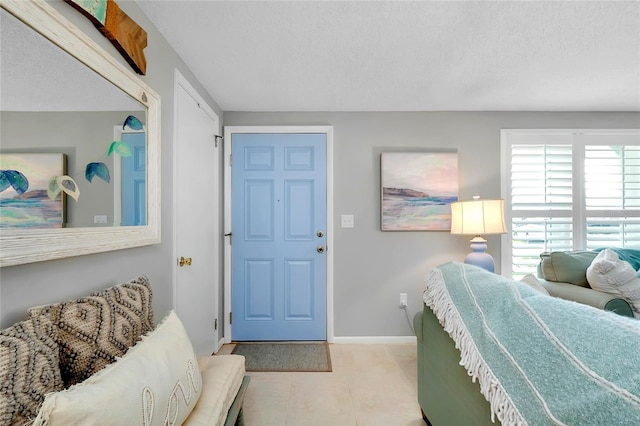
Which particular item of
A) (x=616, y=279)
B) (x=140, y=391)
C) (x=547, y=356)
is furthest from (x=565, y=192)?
(x=140, y=391)

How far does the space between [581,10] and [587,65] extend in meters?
0.73

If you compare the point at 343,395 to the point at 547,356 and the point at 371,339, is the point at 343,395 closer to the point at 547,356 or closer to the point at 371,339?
the point at 371,339

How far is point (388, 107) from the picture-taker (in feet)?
8.70

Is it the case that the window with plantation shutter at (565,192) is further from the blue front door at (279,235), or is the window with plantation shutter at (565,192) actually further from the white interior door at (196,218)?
the white interior door at (196,218)

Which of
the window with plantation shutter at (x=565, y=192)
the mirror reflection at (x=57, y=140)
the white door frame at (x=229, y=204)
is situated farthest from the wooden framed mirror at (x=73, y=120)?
the window with plantation shutter at (x=565, y=192)

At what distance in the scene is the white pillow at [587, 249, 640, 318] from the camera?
64.8 inches

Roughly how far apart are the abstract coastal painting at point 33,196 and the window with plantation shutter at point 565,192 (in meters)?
3.26

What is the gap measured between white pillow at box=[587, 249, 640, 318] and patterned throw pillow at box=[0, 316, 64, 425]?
268 cm

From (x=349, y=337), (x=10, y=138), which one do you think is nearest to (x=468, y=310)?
(x=10, y=138)

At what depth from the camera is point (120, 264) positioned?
1239 millimetres

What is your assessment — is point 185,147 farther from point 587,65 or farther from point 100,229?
point 587,65

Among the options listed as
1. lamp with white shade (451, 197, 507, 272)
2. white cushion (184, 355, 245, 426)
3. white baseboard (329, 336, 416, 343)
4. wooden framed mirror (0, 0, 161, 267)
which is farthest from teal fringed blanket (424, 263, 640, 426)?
white baseboard (329, 336, 416, 343)

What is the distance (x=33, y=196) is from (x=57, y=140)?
0.67 ft

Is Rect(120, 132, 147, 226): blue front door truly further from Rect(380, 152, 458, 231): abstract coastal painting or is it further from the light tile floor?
Rect(380, 152, 458, 231): abstract coastal painting
